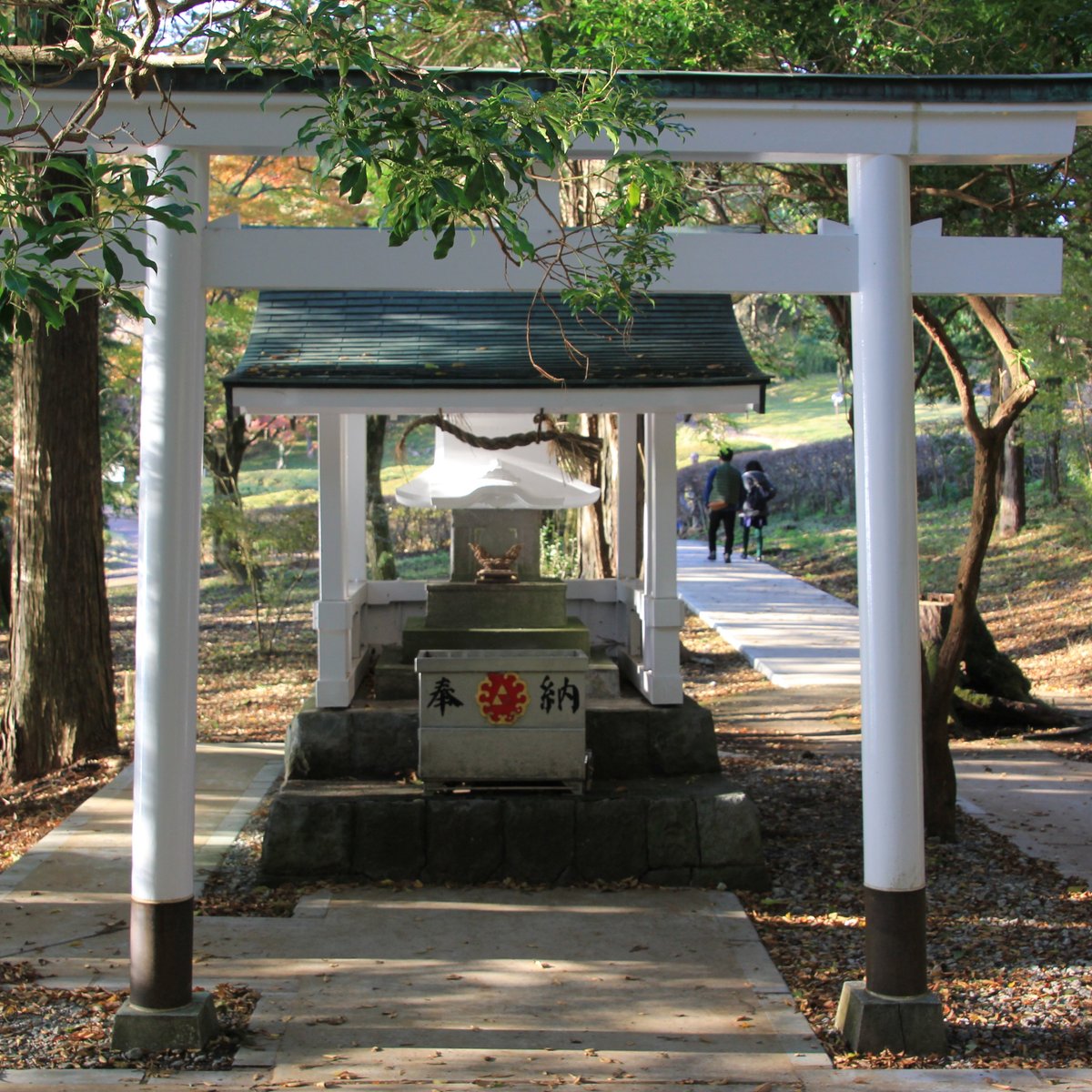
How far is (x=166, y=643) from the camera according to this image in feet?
14.9

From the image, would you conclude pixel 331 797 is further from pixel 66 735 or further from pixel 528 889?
pixel 66 735

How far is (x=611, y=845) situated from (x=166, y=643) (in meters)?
3.07

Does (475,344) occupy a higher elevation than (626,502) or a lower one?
higher

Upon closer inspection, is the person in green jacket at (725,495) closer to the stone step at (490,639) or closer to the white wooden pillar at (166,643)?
the stone step at (490,639)

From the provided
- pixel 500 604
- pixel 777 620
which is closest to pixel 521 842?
pixel 500 604

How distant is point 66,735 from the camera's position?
9430 millimetres

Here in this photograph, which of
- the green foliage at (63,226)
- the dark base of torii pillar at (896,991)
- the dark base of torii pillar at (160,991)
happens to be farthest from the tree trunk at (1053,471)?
the green foliage at (63,226)

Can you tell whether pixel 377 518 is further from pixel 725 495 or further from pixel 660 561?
pixel 660 561

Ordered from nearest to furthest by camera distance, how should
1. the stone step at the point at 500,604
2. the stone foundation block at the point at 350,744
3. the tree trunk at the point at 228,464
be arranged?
the stone foundation block at the point at 350,744 → the stone step at the point at 500,604 → the tree trunk at the point at 228,464

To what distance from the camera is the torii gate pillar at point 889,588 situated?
15.2 ft

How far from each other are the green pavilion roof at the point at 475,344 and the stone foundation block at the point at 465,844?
7.67 ft

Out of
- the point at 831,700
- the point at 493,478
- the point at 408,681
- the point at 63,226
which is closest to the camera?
the point at 63,226

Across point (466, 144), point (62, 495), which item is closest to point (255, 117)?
point (466, 144)

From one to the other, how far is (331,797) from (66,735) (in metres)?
3.41
